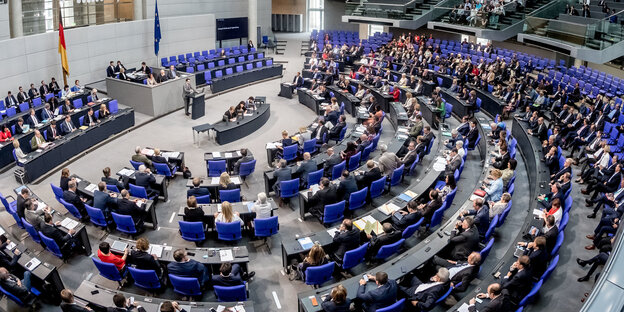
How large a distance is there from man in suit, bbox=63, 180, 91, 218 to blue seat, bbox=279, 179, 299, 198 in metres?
4.58

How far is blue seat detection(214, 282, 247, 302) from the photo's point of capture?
788 cm

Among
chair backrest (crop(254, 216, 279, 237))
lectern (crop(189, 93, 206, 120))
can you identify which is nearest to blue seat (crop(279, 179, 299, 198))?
chair backrest (crop(254, 216, 279, 237))

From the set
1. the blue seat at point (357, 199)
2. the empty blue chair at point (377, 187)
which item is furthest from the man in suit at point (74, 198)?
the empty blue chair at point (377, 187)

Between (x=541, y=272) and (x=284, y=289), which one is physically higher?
(x=541, y=272)

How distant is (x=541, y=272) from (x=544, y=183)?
3980 millimetres

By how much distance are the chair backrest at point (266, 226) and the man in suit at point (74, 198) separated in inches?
162

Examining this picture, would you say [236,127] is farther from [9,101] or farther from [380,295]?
[380,295]

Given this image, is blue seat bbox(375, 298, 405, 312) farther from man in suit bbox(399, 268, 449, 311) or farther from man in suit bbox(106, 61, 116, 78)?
man in suit bbox(106, 61, 116, 78)

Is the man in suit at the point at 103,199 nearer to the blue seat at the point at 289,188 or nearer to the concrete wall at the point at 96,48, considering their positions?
the blue seat at the point at 289,188

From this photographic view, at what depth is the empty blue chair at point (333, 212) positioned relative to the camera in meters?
10.7

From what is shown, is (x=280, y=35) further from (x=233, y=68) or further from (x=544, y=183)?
(x=544, y=183)

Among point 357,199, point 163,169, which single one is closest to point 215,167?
point 163,169

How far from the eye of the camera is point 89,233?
11.0m

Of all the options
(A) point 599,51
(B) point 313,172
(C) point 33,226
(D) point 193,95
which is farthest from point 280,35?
(C) point 33,226
